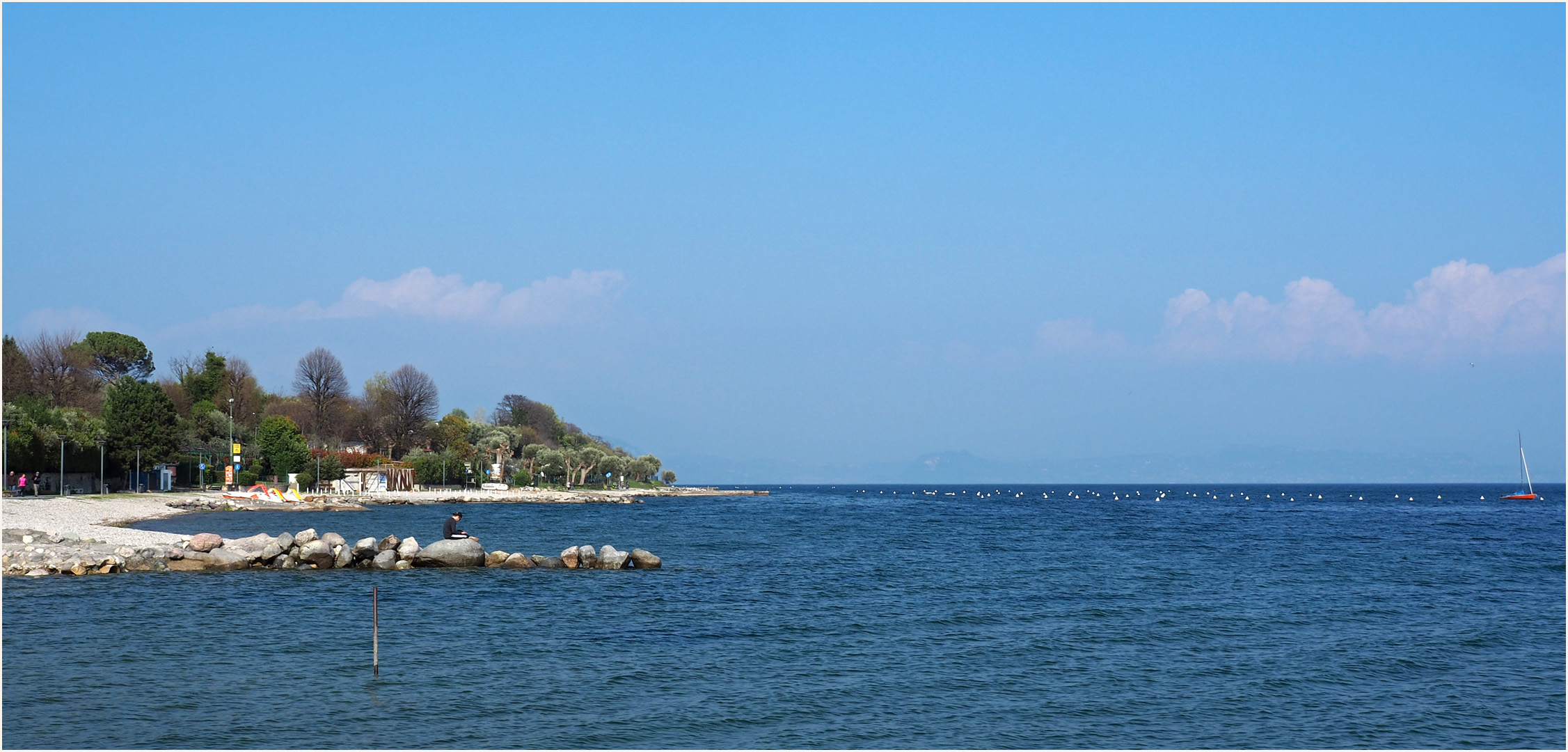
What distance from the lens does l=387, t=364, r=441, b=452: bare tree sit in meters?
147

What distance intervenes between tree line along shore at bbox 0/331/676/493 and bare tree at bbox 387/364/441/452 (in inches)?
7.3

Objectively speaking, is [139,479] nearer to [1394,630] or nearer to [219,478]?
[219,478]

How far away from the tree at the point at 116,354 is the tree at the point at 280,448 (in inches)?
1111

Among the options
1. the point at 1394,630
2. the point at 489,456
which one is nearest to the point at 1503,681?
the point at 1394,630

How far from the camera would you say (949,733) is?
16.9 metres

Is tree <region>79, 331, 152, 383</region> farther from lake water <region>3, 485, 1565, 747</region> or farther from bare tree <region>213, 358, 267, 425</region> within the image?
lake water <region>3, 485, 1565, 747</region>

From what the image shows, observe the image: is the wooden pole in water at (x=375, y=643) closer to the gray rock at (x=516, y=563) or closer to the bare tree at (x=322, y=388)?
the gray rock at (x=516, y=563)

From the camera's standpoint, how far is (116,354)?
12694cm

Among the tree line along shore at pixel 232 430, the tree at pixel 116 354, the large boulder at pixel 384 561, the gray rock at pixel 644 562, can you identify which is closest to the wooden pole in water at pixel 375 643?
the large boulder at pixel 384 561

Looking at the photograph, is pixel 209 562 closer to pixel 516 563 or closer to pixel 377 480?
pixel 516 563

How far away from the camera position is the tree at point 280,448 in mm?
106688

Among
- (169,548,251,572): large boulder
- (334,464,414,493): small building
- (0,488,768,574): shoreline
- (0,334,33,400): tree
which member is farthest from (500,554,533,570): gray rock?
(334,464,414,493): small building

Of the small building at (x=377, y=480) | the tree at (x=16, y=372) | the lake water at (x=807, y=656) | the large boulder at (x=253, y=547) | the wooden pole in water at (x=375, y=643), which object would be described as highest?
A: the tree at (x=16, y=372)

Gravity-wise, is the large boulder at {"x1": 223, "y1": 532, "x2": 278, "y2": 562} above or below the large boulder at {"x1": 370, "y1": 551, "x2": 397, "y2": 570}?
above
